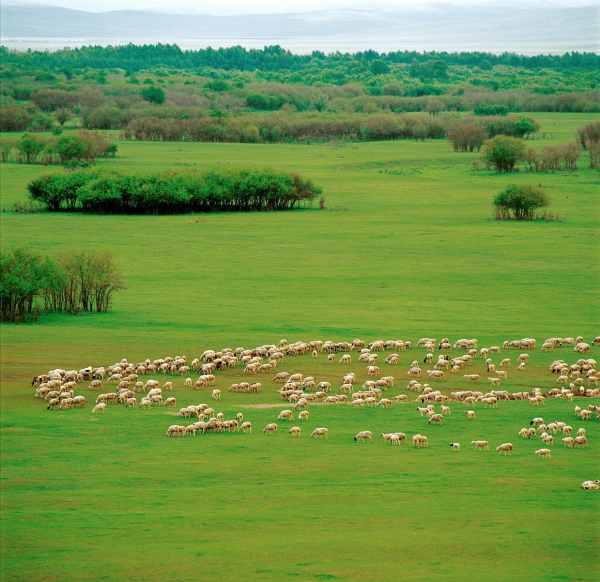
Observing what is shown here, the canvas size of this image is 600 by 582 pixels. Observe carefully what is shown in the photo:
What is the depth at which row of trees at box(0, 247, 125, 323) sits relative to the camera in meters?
51.4

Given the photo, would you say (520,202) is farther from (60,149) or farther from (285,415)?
(60,149)

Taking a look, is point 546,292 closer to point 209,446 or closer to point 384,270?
point 384,270

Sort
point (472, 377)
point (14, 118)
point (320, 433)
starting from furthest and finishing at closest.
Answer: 1. point (14, 118)
2. point (472, 377)
3. point (320, 433)

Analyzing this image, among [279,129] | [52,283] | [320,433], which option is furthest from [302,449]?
[279,129]

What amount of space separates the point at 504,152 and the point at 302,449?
10154 centimetres

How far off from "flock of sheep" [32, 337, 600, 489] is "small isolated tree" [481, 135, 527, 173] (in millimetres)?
80924

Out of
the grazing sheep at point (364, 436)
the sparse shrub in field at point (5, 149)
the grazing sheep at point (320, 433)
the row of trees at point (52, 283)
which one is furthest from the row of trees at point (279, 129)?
the grazing sheep at point (364, 436)

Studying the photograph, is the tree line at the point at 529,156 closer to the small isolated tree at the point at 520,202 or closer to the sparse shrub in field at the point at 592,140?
the sparse shrub in field at the point at 592,140

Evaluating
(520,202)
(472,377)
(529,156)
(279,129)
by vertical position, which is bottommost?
(472,377)

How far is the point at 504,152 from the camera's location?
123500mm

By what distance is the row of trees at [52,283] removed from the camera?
5144cm

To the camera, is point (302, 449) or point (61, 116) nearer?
point (302, 449)

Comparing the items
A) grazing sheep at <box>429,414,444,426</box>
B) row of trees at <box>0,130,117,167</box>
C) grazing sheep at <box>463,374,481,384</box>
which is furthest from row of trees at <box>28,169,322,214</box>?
grazing sheep at <box>429,414,444,426</box>

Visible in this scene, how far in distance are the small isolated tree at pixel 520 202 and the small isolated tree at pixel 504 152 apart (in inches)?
1231
